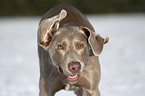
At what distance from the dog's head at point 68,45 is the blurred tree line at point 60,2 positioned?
29496 mm

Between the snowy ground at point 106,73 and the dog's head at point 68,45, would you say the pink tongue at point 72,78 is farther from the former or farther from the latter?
the snowy ground at point 106,73

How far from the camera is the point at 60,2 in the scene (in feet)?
109

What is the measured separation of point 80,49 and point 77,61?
0.64ft

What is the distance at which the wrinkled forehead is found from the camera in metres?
3.27

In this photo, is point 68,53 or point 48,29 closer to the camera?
point 68,53

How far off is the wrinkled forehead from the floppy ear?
79 millimetres

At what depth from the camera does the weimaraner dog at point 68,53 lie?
10.4 ft

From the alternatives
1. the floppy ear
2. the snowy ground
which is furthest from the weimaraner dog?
the snowy ground

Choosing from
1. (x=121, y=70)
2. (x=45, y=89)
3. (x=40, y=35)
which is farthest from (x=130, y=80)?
(x=40, y=35)

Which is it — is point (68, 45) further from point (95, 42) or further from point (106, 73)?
point (106, 73)

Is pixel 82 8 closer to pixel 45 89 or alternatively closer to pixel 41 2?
pixel 41 2

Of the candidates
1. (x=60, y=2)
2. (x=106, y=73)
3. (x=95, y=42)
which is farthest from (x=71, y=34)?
(x=60, y=2)

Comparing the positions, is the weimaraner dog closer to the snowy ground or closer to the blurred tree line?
the snowy ground

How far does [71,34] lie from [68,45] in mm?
145
